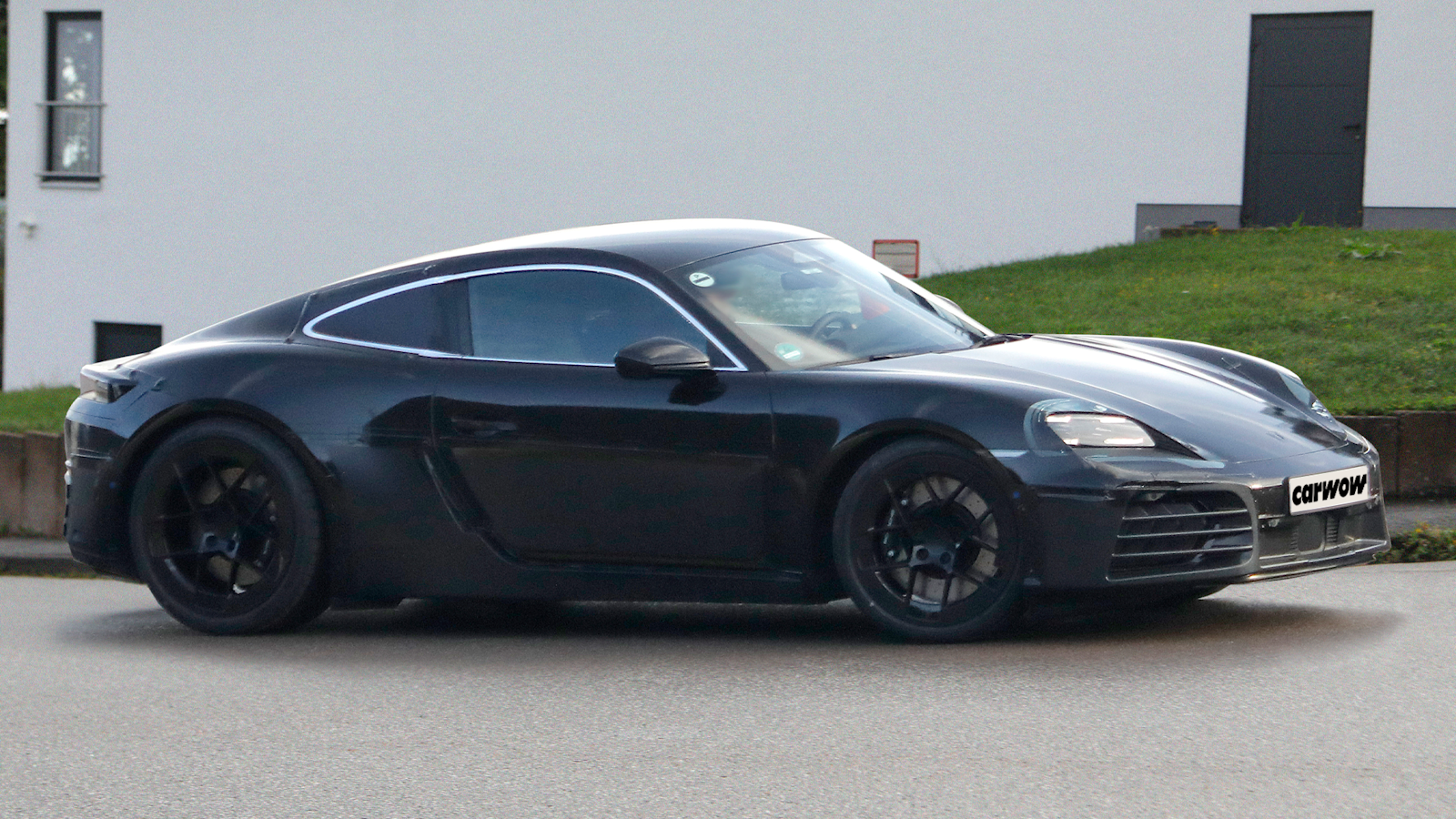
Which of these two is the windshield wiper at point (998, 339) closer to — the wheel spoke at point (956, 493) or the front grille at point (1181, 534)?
the wheel spoke at point (956, 493)

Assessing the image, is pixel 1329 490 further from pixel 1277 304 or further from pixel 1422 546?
pixel 1277 304

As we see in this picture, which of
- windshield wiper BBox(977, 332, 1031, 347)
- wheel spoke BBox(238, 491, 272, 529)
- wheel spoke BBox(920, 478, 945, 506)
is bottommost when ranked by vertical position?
wheel spoke BBox(238, 491, 272, 529)

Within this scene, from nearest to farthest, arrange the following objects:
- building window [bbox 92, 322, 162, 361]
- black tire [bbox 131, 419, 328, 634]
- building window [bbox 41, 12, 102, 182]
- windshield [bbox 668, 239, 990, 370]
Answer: windshield [bbox 668, 239, 990, 370] → black tire [bbox 131, 419, 328, 634] → building window [bbox 92, 322, 162, 361] → building window [bbox 41, 12, 102, 182]

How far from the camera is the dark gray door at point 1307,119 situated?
52.4ft

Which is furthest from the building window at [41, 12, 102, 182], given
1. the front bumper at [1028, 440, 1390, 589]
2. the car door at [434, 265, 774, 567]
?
the front bumper at [1028, 440, 1390, 589]

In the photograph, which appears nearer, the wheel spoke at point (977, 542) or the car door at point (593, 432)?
the wheel spoke at point (977, 542)

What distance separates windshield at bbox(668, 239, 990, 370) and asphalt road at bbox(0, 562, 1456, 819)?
0.95 metres

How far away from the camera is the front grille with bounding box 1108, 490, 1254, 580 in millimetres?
5031

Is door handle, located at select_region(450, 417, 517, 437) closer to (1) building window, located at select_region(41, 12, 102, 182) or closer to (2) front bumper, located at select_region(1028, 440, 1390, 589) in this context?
(2) front bumper, located at select_region(1028, 440, 1390, 589)

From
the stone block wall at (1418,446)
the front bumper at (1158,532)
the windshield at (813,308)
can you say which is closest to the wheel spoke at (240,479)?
the windshield at (813,308)

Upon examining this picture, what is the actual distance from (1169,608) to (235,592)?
3276 millimetres

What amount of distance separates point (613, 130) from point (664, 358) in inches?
504

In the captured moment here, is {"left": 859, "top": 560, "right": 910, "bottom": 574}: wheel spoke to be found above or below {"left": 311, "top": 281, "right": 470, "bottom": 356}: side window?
below

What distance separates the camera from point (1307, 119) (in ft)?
52.8
